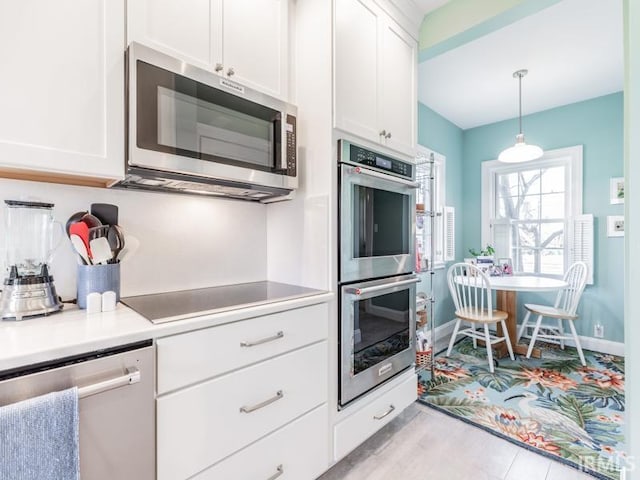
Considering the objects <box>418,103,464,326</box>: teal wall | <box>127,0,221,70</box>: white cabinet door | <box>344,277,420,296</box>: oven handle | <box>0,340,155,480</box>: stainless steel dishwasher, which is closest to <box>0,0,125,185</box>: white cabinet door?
<box>127,0,221,70</box>: white cabinet door

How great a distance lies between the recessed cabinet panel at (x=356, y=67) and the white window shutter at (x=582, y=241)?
292 cm

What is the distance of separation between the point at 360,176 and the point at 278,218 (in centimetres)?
53

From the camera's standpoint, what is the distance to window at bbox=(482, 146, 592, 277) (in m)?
3.35

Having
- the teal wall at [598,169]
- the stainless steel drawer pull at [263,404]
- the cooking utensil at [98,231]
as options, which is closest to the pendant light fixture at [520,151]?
the teal wall at [598,169]

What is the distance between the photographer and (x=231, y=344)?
1065mm

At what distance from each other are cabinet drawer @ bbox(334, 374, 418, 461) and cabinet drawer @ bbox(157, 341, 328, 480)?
0.91 ft

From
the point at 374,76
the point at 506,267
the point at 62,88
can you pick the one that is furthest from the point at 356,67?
the point at 506,267

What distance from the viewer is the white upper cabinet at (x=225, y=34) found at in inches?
44.6

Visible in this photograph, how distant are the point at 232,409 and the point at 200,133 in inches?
40.1

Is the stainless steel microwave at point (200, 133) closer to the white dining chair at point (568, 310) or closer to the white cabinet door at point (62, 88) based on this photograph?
the white cabinet door at point (62, 88)

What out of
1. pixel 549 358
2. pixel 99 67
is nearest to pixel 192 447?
pixel 99 67

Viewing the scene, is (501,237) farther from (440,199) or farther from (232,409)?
(232,409)

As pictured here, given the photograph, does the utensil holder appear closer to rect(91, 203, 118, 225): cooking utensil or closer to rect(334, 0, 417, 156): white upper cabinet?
rect(91, 203, 118, 225): cooking utensil

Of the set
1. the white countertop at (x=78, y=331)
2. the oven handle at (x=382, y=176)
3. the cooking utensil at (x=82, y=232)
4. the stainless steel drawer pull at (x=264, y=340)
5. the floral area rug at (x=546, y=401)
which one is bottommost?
the floral area rug at (x=546, y=401)
